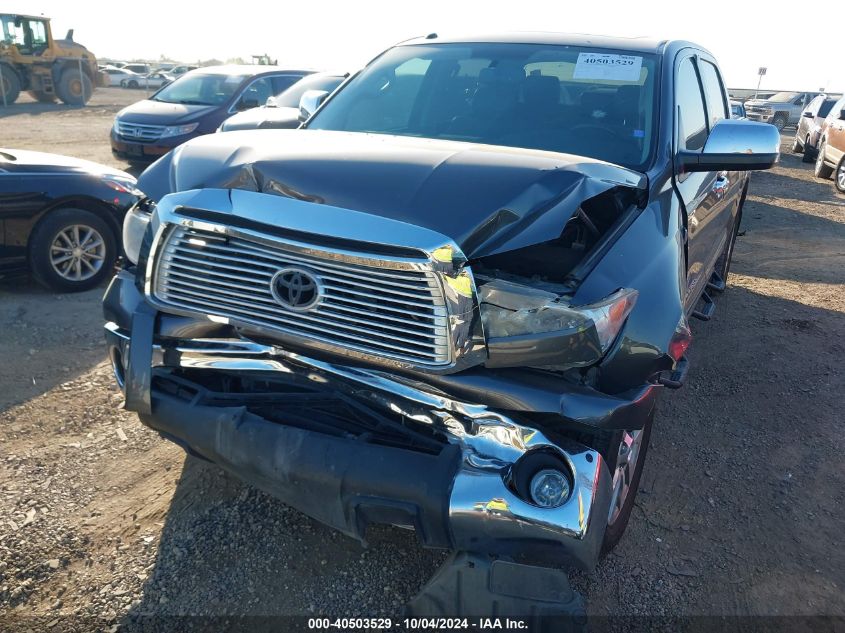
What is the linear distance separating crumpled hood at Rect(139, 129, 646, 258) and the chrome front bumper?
0.51 metres

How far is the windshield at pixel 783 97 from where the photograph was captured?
28125 millimetres

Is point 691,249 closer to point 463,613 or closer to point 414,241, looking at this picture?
point 414,241

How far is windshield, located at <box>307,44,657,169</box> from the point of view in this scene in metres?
3.21

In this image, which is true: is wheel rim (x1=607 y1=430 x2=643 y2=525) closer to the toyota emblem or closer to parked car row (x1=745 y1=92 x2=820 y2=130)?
the toyota emblem

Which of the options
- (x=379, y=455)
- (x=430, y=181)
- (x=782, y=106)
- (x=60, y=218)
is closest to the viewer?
(x=379, y=455)

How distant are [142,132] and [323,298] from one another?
9868 millimetres

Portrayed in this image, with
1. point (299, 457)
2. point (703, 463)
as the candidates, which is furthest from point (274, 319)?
point (703, 463)

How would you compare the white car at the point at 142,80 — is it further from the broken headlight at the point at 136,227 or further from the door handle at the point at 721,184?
the broken headlight at the point at 136,227

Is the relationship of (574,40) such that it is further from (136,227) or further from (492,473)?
(492,473)

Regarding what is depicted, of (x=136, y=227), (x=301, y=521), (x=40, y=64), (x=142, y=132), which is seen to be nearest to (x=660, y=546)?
(x=301, y=521)

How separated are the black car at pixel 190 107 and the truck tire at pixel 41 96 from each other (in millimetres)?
17411

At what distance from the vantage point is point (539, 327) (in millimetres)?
2051

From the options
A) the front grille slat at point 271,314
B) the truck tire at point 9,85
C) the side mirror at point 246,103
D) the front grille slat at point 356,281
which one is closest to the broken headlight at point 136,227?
the front grille slat at point 271,314

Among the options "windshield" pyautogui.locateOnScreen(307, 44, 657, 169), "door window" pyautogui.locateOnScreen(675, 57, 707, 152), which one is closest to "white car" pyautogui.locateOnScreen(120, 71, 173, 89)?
"windshield" pyautogui.locateOnScreen(307, 44, 657, 169)
